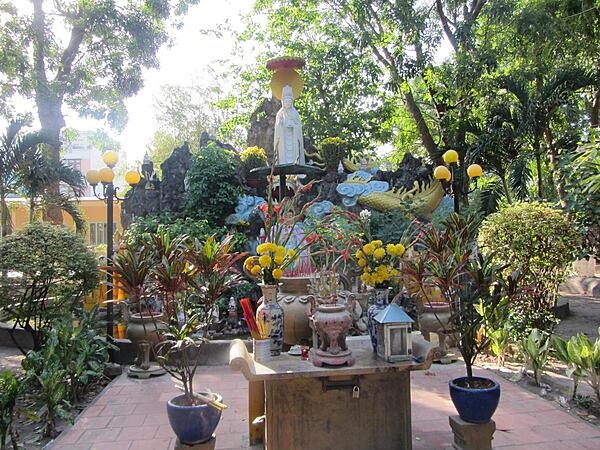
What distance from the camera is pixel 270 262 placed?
322cm

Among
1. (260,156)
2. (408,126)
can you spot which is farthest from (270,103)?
(408,126)

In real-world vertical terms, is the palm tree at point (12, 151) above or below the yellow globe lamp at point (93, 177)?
above

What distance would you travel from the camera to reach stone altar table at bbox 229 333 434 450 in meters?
3.10

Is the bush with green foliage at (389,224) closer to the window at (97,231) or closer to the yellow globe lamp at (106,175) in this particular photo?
the yellow globe lamp at (106,175)

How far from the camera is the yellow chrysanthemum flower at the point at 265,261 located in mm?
3189

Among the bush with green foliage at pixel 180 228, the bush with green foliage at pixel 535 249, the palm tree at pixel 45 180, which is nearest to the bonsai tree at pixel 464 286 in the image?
the bush with green foliage at pixel 535 249

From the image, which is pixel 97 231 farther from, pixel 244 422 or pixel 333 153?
pixel 244 422

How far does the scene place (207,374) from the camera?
18.3 feet

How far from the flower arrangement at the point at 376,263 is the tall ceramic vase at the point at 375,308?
0.17ft

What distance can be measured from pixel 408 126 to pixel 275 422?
49.8 ft

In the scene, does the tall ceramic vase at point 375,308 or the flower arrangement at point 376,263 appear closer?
the tall ceramic vase at point 375,308

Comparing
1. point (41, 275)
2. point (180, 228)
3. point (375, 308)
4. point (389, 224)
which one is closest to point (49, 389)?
point (41, 275)

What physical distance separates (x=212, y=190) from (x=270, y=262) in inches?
272

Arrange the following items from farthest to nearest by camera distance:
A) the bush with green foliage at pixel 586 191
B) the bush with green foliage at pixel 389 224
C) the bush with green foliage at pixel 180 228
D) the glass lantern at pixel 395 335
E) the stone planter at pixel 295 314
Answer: the bush with green foliage at pixel 389 224
the bush with green foliage at pixel 180 228
the bush with green foliage at pixel 586 191
the stone planter at pixel 295 314
the glass lantern at pixel 395 335
